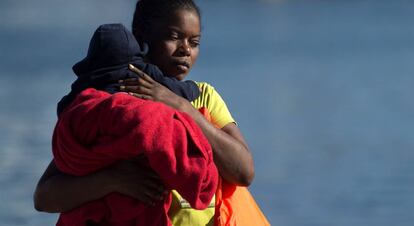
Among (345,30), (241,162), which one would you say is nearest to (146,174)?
(241,162)

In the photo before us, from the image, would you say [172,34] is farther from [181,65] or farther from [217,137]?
[217,137]

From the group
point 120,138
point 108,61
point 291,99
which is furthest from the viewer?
point 291,99

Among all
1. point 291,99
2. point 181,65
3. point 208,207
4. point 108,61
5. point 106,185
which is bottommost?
point 106,185

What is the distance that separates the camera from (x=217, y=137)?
8.76ft

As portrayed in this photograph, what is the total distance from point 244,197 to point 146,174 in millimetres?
367

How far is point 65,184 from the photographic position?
2578 millimetres

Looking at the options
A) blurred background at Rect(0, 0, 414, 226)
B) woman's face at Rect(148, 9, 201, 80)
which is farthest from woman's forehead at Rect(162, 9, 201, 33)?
blurred background at Rect(0, 0, 414, 226)

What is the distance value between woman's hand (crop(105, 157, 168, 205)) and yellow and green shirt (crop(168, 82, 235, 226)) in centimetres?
13

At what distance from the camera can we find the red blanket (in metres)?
2.41

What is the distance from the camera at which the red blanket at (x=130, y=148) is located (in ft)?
7.89

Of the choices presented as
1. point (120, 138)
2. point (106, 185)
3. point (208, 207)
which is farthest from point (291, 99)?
point (120, 138)

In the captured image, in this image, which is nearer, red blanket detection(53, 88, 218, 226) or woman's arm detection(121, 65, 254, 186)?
red blanket detection(53, 88, 218, 226)

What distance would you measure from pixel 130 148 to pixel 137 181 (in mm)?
111

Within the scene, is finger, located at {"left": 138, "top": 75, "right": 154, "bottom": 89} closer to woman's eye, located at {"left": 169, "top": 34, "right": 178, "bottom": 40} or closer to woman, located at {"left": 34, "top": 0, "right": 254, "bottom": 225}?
woman, located at {"left": 34, "top": 0, "right": 254, "bottom": 225}
